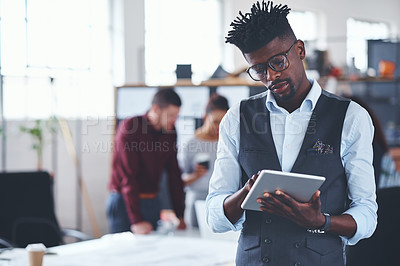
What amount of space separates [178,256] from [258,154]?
1.05m

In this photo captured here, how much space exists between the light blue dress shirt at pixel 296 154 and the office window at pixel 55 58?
3.54 meters

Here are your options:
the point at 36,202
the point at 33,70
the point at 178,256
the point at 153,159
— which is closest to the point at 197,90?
the point at 153,159

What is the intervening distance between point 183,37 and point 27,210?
2.20 m

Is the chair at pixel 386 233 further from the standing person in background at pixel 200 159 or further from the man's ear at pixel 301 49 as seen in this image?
the standing person in background at pixel 200 159

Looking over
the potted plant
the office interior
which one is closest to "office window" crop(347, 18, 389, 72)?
the office interior

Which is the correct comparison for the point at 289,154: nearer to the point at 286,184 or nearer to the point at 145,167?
the point at 286,184

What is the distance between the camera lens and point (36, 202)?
3602 millimetres

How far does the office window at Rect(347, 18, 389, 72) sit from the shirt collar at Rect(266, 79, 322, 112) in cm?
796

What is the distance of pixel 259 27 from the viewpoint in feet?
4.82

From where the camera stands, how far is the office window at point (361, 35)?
955 centimetres

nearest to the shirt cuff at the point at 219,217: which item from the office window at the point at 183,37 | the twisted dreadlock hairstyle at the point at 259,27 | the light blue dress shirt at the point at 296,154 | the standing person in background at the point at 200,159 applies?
the light blue dress shirt at the point at 296,154

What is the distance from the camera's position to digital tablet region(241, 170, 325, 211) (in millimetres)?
1314

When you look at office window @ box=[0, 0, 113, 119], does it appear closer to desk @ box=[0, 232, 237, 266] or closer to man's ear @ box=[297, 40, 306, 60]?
desk @ box=[0, 232, 237, 266]

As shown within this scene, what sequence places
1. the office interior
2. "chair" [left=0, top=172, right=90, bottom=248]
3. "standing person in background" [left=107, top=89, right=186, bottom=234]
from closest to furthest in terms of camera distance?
"standing person in background" [left=107, top=89, right=186, bottom=234] < "chair" [left=0, top=172, right=90, bottom=248] < the office interior
